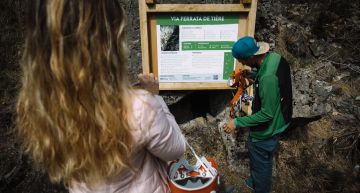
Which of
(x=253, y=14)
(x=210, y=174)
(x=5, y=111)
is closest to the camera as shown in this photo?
(x=210, y=174)

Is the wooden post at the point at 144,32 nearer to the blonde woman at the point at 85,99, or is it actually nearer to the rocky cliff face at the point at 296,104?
the rocky cliff face at the point at 296,104

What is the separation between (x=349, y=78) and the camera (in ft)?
15.0

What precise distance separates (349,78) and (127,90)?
4306 mm

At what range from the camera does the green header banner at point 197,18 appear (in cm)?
319

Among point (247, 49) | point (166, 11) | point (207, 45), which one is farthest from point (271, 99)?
point (166, 11)

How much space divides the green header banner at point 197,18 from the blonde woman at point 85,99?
2.05 m

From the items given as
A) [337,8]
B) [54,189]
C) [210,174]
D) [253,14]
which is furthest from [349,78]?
[54,189]

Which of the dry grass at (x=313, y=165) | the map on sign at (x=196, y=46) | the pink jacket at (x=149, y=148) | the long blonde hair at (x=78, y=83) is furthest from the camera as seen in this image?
the dry grass at (x=313, y=165)

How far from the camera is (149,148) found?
1268 millimetres

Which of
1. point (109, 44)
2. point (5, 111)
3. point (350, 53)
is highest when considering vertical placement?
point (109, 44)

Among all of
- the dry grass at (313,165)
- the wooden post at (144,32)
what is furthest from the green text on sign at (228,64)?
A: the dry grass at (313,165)

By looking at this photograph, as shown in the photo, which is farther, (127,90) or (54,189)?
(54,189)

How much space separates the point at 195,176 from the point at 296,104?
2.39 meters

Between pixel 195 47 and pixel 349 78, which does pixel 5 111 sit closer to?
pixel 195 47
